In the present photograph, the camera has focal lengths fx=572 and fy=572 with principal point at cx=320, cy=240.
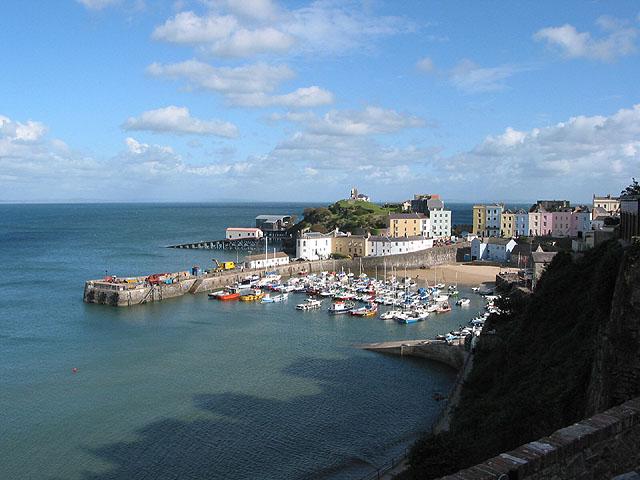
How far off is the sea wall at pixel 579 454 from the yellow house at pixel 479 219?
70291mm

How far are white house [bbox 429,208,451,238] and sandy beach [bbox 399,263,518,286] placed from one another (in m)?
16.5

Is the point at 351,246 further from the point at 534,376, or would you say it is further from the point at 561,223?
the point at 534,376

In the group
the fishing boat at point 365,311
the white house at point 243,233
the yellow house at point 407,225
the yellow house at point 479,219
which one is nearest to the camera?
the fishing boat at point 365,311

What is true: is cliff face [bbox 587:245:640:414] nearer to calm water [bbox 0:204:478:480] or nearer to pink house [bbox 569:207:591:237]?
calm water [bbox 0:204:478:480]

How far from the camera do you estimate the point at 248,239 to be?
80125 millimetres

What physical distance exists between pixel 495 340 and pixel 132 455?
487 inches

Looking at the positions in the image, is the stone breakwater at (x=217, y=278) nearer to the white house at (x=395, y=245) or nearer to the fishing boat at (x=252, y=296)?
the white house at (x=395, y=245)

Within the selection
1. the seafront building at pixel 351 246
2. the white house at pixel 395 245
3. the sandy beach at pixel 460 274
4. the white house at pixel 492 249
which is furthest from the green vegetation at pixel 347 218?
the sandy beach at pixel 460 274

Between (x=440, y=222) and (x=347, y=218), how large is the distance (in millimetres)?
12861

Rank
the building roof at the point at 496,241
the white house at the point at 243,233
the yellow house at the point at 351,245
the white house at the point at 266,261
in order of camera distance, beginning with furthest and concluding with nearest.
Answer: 1. the white house at the point at 243,233
2. the yellow house at the point at 351,245
3. the building roof at the point at 496,241
4. the white house at the point at 266,261

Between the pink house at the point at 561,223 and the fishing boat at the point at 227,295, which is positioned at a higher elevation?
the pink house at the point at 561,223

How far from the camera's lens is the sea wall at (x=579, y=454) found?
4176 millimetres

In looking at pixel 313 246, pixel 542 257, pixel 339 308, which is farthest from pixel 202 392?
pixel 313 246

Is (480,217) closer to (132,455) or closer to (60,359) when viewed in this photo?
(60,359)
